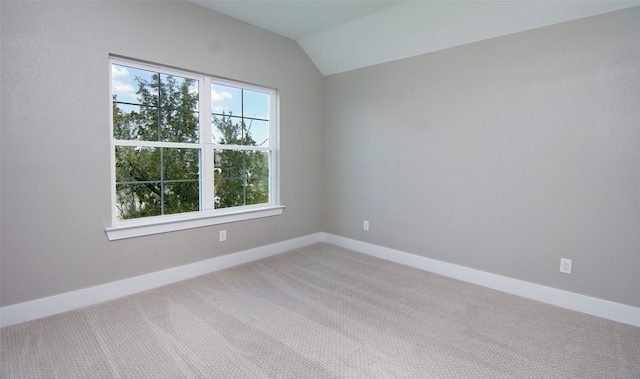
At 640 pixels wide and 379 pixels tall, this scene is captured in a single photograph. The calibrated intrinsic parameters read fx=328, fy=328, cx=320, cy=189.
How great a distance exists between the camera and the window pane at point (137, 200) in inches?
111

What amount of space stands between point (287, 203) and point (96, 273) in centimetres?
208

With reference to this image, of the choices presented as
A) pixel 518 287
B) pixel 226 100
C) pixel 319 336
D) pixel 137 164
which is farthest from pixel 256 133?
pixel 518 287

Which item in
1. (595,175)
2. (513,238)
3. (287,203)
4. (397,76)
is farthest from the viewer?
(287,203)

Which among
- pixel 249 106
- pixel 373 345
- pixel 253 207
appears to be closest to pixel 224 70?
pixel 249 106

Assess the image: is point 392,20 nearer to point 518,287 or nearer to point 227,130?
point 227,130

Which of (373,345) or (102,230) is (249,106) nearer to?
(102,230)

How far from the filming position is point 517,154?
2867 millimetres

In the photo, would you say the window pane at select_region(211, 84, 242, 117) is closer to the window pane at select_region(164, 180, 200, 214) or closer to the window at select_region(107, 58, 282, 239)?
the window at select_region(107, 58, 282, 239)

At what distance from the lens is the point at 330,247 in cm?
433

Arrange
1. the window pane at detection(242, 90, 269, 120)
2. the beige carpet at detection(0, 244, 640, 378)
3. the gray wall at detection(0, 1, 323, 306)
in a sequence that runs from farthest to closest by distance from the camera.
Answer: the window pane at detection(242, 90, 269, 120), the gray wall at detection(0, 1, 323, 306), the beige carpet at detection(0, 244, 640, 378)

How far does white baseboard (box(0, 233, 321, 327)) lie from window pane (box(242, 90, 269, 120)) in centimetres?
155

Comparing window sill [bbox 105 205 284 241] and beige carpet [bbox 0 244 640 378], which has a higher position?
window sill [bbox 105 205 284 241]

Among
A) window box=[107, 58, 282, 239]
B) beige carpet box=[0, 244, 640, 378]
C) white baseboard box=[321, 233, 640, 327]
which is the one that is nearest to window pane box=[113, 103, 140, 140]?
window box=[107, 58, 282, 239]

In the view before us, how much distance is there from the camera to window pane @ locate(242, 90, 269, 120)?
12.1 ft
